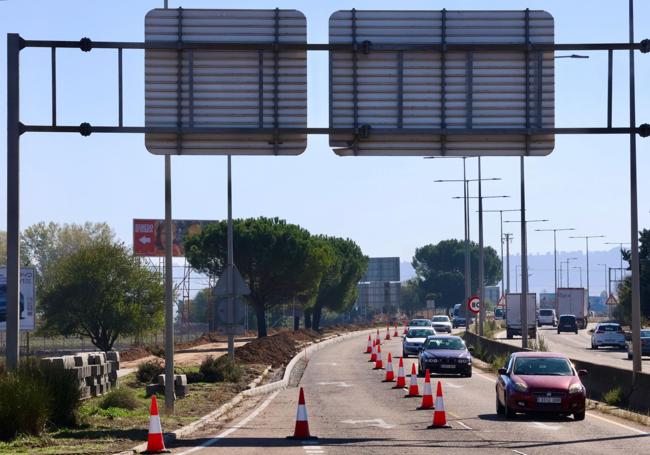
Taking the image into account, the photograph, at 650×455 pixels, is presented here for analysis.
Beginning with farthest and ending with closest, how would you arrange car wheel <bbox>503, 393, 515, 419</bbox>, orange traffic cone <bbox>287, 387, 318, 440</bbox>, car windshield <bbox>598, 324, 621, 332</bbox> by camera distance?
car windshield <bbox>598, 324, 621, 332</bbox> < car wheel <bbox>503, 393, 515, 419</bbox> < orange traffic cone <bbox>287, 387, 318, 440</bbox>

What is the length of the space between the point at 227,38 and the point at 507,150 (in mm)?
5722

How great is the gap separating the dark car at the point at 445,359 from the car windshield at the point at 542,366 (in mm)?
15688

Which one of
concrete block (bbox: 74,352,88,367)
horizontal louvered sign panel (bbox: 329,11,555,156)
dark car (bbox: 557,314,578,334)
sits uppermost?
horizontal louvered sign panel (bbox: 329,11,555,156)

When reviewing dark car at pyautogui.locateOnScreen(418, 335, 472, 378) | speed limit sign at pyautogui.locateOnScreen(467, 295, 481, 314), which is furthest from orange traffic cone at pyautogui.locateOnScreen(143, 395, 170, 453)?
speed limit sign at pyautogui.locateOnScreen(467, 295, 481, 314)

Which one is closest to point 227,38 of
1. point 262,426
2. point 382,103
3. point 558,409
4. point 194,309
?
point 382,103

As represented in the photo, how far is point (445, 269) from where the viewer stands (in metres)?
192

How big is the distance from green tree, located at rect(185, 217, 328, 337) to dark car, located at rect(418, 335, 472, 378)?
130 ft

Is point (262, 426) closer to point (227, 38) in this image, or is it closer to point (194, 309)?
point (227, 38)

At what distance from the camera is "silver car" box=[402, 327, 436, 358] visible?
57.4 m

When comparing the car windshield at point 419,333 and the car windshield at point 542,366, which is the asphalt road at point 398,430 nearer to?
the car windshield at point 542,366

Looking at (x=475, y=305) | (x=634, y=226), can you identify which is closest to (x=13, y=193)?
(x=634, y=226)

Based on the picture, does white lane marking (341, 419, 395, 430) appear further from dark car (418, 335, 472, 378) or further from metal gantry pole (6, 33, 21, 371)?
dark car (418, 335, 472, 378)

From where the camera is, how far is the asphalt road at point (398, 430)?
63.7 ft

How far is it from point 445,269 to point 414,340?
134575 mm
